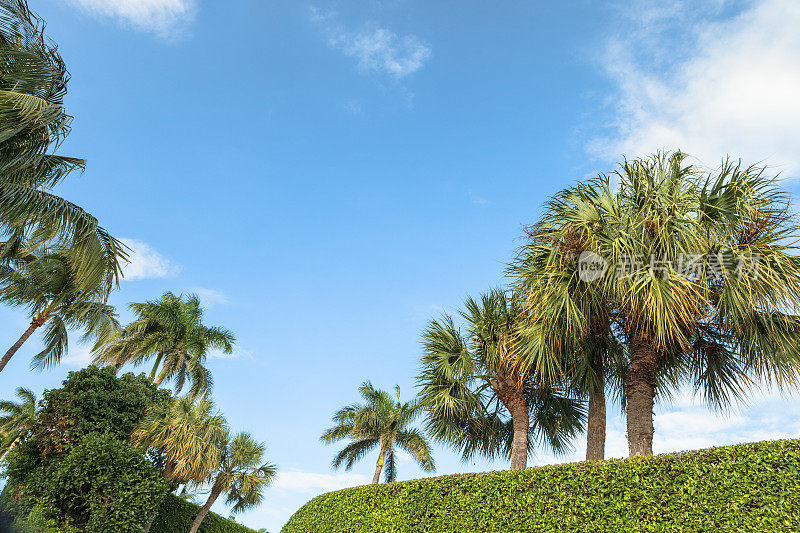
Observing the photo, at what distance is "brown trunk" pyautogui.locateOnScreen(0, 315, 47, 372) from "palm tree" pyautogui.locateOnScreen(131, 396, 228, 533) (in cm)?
469

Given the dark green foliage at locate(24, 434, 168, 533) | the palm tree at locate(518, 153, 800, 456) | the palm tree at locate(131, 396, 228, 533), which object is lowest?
the dark green foliage at locate(24, 434, 168, 533)

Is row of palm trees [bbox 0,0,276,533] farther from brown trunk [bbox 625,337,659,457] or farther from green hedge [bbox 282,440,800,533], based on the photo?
brown trunk [bbox 625,337,659,457]

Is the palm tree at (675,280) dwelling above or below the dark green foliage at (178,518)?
above

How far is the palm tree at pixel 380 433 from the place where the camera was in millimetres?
20922

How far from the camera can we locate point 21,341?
13.1 meters

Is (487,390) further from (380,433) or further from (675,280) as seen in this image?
(380,433)

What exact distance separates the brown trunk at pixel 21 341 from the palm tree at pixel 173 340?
30.7 ft

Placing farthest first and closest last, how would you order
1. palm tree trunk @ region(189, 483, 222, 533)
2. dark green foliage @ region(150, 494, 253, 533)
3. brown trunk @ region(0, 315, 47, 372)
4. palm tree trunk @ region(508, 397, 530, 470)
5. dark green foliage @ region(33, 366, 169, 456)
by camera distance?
dark green foliage @ region(150, 494, 253, 533)
palm tree trunk @ region(189, 483, 222, 533)
dark green foliage @ region(33, 366, 169, 456)
brown trunk @ region(0, 315, 47, 372)
palm tree trunk @ region(508, 397, 530, 470)

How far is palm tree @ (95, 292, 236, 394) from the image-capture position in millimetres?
23438

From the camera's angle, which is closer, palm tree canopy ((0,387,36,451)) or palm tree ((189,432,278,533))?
palm tree ((189,432,278,533))

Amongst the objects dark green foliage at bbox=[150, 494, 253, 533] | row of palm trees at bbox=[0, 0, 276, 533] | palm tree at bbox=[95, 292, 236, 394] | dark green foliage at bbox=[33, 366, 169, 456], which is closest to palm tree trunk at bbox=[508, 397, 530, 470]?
row of palm trees at bbox=[0, 0, 276, 533]

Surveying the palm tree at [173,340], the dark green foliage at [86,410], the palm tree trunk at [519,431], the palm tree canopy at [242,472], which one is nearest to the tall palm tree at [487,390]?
the palm tree trunk at [519,431]

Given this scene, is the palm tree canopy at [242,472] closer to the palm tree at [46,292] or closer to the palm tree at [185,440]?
the palm tree at [185,440]

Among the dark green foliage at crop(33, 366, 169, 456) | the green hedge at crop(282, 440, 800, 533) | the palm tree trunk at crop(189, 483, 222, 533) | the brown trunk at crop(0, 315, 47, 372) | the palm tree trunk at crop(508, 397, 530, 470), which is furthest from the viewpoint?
the palm tree trunk at crop(189, 483, 222, 533)
